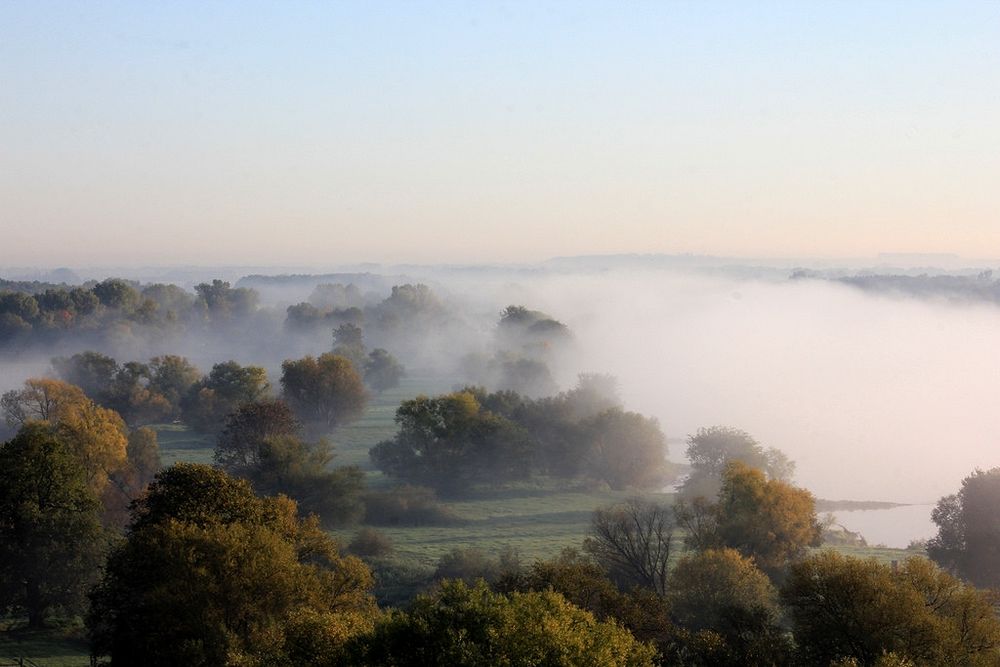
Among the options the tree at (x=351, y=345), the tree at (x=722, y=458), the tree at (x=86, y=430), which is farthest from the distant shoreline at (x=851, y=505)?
the tree at (x=351, y=345)

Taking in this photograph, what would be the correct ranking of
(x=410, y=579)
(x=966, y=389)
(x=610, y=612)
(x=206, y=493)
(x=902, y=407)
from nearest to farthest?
(x=610, y=612), (x=206, y=493), (x=410, y=579), (x=902, y=407), (x=966, y=389)

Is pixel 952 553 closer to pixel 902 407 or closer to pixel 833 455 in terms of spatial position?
pixel 833 455

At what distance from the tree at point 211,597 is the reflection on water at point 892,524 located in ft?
173

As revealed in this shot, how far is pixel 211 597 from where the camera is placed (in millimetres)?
31797

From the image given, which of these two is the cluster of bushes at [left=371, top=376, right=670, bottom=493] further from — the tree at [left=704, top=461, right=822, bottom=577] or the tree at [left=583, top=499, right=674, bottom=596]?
the tree at [left=583, top=499, right=674, bottom=596]

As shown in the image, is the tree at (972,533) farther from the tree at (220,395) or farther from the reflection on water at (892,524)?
the tree at (220,395)

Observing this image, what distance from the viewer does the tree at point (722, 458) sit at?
249 feet

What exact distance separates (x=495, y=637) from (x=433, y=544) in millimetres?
40407

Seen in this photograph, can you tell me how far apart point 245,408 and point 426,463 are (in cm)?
1811

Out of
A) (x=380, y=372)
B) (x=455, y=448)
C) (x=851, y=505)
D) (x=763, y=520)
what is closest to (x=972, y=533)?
(x=763, y=520)

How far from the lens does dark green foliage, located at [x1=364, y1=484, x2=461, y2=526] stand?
6956cm

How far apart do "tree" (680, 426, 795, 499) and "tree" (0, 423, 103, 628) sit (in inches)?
1905

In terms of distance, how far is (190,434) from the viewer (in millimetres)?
98375

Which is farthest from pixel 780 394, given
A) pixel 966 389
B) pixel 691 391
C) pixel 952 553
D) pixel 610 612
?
pixel 610 612
